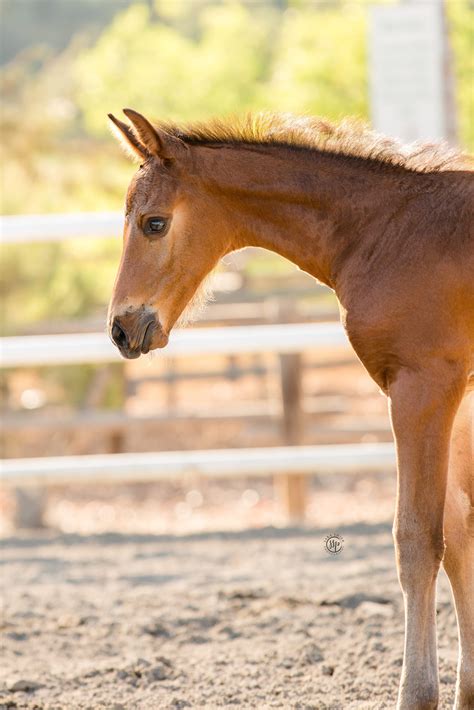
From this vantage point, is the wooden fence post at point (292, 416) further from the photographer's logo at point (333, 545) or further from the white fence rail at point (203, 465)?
the photographer's logo at point (333, 545)

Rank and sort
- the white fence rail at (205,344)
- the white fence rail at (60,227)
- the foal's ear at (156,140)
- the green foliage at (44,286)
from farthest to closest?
the green foliage at (44,286) → the white fence rail at (60,227) → the white fence rail at (205,344) → the foal's ear at (156,140)

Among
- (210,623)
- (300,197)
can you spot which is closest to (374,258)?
(300,197)

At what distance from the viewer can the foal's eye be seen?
10.8ft

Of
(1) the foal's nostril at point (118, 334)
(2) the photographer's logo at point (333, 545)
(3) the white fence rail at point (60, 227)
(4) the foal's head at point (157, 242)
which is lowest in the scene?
(2) the photographer's logo at point (333, 545)

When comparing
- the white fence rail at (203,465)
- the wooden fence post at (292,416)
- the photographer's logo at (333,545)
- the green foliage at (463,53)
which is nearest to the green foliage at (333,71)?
the green foliage at (463,53)

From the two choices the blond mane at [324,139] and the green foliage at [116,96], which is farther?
the green foliage at [116,96]

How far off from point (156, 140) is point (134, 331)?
0.60m

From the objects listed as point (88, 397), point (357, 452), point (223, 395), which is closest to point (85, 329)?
point (88, 397)

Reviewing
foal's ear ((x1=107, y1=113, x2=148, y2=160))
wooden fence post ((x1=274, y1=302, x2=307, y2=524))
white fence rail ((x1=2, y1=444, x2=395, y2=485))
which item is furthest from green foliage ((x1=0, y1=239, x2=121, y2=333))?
foal's ear ((x1=107, y1=113, x2=148, y2=160))

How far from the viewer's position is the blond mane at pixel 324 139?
10.9ft

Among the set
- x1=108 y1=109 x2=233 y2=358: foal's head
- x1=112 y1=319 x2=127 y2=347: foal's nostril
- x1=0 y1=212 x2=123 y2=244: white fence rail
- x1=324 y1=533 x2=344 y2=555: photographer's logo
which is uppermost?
x1=0 y1=212 x2=123 y2=244: white fence rail

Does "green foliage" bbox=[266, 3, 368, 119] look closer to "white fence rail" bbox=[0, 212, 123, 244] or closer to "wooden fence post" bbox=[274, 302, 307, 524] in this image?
"wooden fence post" bbox=[274, 302, 307, 524]

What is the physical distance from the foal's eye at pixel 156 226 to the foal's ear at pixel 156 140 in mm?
201

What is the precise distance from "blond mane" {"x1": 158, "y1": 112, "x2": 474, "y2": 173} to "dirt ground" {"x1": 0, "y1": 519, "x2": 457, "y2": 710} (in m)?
1.72
